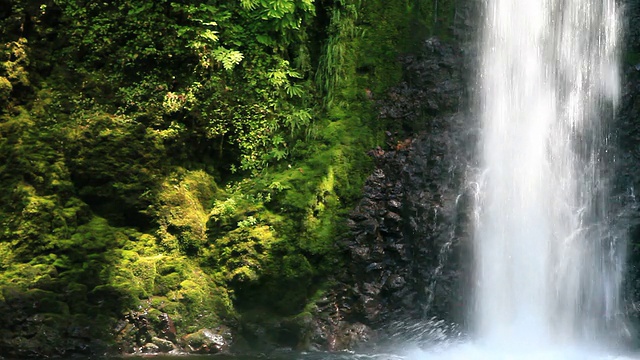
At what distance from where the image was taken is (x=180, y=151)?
909 cm

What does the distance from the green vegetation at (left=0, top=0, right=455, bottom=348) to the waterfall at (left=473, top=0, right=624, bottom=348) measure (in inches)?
75.6

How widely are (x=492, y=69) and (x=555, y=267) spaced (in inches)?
126

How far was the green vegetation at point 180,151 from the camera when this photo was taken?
8.12 meters

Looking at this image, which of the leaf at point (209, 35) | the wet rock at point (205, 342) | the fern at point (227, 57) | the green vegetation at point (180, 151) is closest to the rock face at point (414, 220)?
the green vegetation at point (180, 151)

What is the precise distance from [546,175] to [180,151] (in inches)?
215

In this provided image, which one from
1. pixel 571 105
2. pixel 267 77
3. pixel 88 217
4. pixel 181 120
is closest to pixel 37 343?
pixel 88 217

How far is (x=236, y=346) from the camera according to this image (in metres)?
8.08

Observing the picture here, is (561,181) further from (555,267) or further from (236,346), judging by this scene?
(236,346)

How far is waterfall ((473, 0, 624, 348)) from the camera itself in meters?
9.45

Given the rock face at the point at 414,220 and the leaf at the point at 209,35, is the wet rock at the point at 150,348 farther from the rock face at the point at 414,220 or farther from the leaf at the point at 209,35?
the leaf at the point at 209,35

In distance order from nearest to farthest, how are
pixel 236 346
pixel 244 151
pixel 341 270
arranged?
pixel 236 346
pixel 341 270
pixel 244 151

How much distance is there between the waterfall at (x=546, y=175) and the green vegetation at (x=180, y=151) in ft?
6.30

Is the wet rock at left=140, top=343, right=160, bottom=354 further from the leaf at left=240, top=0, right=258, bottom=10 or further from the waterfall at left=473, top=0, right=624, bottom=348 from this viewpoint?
the leaf at left=240, top=0, right=258, bottom=10

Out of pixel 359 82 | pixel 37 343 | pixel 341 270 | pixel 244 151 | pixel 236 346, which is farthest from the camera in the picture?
pixel 359 82
